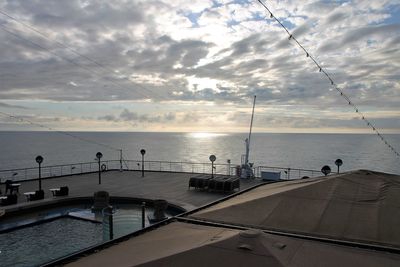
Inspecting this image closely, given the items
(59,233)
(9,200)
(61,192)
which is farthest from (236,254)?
(61,192)

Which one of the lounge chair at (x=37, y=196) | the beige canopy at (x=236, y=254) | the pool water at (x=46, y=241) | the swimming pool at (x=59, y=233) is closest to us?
the beige canopy at (x=236, y=254)

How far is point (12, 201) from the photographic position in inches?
714

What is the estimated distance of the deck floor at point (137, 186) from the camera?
64.6 feet

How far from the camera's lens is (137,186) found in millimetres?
23594

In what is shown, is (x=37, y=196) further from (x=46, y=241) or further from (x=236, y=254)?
(x=236, y=254)

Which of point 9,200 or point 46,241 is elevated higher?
point 9,200

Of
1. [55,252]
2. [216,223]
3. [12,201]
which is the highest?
[216,223]

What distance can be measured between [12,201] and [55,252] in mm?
7443

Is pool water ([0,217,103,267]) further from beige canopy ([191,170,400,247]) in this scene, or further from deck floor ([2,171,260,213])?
beige canopy ([191,170,400,247])

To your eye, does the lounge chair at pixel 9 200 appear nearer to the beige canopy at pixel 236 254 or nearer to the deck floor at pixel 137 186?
the deck floor at pixel 137 186

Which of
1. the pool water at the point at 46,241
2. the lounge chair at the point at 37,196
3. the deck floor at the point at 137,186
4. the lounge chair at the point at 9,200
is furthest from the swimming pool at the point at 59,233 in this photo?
Result: the deck floor at the point at 137,186

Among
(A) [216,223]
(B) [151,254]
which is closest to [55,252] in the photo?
(A) [216,223]

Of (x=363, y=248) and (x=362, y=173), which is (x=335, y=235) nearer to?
(x=363, y=248)

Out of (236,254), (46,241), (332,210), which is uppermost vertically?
(332,210)
